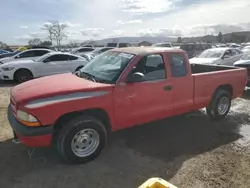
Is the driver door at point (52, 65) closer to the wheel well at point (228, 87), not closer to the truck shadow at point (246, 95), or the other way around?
the truck shadow at point (246, 95)

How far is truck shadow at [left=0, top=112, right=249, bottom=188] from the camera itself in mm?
3656

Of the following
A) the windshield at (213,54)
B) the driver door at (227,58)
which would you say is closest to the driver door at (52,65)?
the windshield at (213,54)

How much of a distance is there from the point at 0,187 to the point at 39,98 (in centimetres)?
128

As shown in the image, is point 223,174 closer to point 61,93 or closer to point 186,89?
point 186,89

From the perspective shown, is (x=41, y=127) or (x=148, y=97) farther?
(x=148, y=97)

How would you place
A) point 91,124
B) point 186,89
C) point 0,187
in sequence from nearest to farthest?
point 0,187
point 91,124
point 186,89

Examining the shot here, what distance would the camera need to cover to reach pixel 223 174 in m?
3.79

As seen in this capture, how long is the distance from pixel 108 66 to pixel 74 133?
1461 mm

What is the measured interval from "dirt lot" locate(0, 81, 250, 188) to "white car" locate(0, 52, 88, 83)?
6415 mm

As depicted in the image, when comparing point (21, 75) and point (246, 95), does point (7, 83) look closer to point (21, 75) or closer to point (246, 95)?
point (21, 75)

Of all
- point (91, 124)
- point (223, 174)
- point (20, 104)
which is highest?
point (20, 104)

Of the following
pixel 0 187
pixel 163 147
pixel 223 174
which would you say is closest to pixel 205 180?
pixel 223 174

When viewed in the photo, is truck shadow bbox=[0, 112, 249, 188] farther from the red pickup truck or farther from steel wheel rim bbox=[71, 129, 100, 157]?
the red pickup truck

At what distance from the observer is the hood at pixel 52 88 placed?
369 centimetres
